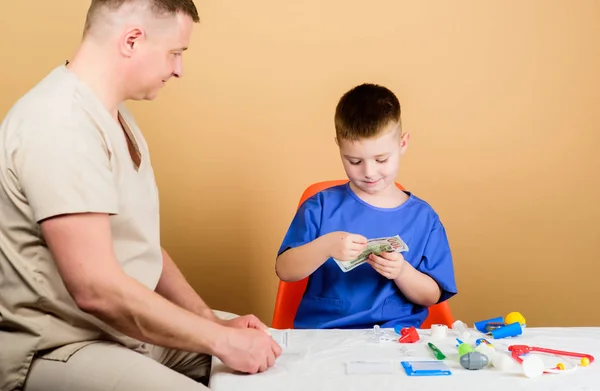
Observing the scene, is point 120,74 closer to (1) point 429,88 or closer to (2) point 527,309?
(1) point 429,88

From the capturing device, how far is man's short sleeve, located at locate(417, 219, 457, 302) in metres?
2.09

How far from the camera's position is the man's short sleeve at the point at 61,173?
4.51 feet

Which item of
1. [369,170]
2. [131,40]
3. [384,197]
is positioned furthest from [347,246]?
[131,40]

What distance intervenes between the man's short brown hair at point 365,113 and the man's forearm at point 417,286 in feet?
1.29

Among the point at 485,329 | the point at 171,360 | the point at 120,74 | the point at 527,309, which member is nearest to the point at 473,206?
the point at 527,309

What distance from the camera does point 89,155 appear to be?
144cm

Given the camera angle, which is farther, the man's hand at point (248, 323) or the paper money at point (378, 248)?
the paper money at point (378, 248)

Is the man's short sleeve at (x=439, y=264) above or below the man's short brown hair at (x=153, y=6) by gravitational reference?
below

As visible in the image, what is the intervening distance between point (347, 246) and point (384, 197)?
39 centimetres

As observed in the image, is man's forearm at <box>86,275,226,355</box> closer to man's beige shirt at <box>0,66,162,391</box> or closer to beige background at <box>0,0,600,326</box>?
man's beige shirt at <box>0,66,162,391</box>

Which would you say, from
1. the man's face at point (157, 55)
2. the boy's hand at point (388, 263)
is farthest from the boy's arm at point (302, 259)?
the man's face at point (157, 55)

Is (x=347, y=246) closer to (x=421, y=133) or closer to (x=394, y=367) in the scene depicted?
(x=394, y=367)

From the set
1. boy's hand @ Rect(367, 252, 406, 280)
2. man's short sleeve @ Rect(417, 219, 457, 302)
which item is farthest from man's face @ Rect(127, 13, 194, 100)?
man's short sleeve @ Rect(417, 219, 457, 302)

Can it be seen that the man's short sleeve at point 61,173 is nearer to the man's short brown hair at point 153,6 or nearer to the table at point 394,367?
the man's short brown hair at point 153,6
